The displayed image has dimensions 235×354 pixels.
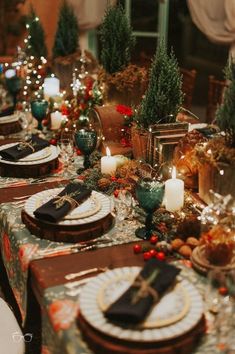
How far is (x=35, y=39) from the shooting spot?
13.7ft

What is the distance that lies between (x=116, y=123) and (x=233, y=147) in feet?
2.46

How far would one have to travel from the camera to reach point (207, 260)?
150cm

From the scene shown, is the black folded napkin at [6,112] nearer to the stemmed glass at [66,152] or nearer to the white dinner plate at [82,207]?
the stemmed glass at [66,152]

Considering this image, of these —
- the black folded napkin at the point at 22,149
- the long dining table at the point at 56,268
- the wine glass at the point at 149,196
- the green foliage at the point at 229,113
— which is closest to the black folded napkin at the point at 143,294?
the long dining table at the point at 56,268

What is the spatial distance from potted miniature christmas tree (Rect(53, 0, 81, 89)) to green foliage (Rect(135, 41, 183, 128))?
5.90 ft

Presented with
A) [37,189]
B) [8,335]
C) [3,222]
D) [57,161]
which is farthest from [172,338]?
[57,161]

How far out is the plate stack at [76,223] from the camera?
1658 millimetres

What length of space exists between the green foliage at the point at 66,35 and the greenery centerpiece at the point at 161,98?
1.97 meters

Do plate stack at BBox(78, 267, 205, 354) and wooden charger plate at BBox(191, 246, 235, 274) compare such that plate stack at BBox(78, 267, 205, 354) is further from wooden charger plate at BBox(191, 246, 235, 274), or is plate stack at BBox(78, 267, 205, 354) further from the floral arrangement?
the floral arrangement

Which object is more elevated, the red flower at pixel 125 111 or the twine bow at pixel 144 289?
the red flower at pixel 125 111

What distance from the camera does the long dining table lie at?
4.17ft

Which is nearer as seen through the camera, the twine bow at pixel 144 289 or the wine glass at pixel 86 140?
the twine bow at pixel 144 289

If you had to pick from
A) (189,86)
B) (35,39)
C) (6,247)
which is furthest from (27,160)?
(35,39)

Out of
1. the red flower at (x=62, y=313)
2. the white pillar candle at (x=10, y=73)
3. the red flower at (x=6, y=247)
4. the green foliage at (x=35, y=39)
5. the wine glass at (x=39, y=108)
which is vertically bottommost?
the red flower at (x=6, y=247)
